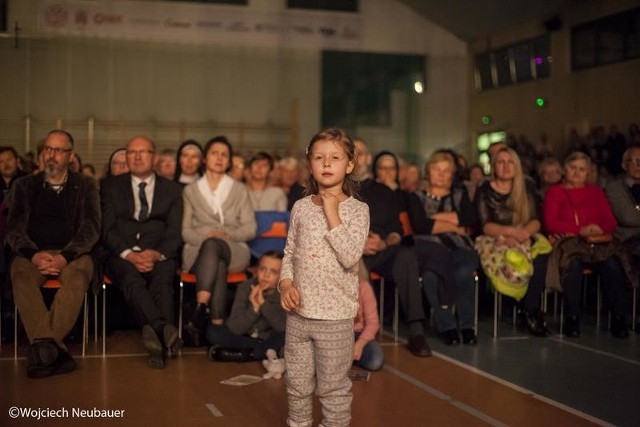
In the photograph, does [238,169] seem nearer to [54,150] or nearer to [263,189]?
[263,189]

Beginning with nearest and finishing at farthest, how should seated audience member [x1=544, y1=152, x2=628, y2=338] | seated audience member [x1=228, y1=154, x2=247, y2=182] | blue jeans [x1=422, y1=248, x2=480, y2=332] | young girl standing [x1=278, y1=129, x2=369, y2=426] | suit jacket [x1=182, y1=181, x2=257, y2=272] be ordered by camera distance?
young girl standing [x1=278, y1=129, x2=369, y2=426], suit jacket [x1=182, y1=181, x2=257, y2=272], blue jeans [x1=422, y1=248, x2=480, y2=332], seated audience member [x1=544, y1=152, x2=628, y2=338], seated audience member [x1=228, y1=154, x2=247, y2=182]

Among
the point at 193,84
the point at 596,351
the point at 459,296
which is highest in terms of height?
the point at 193,84

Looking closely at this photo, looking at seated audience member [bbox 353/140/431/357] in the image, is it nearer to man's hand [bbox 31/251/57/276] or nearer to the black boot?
the black boot

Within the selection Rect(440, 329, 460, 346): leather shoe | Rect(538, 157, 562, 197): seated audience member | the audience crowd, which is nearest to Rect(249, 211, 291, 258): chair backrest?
the audience crowd

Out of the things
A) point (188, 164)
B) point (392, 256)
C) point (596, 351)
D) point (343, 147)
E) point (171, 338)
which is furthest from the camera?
point (188, 164)

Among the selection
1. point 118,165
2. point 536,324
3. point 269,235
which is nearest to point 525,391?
point 536,324

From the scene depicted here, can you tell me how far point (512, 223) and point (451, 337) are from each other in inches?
43.3

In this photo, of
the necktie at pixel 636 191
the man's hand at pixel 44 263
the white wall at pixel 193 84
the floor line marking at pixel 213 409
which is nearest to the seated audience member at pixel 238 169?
the man's hand at pixel 44 263

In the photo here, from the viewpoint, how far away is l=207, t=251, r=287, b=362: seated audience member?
17.4 ft

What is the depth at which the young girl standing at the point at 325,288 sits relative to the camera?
3.25 meters

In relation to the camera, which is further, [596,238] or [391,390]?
[596,238]

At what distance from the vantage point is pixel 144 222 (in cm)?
593

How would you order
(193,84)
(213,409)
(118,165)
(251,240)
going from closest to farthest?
(213,409) → (251,240) → (118,165) → (193,84)

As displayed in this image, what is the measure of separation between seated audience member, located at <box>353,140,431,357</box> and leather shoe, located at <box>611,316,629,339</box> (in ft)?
5.22
